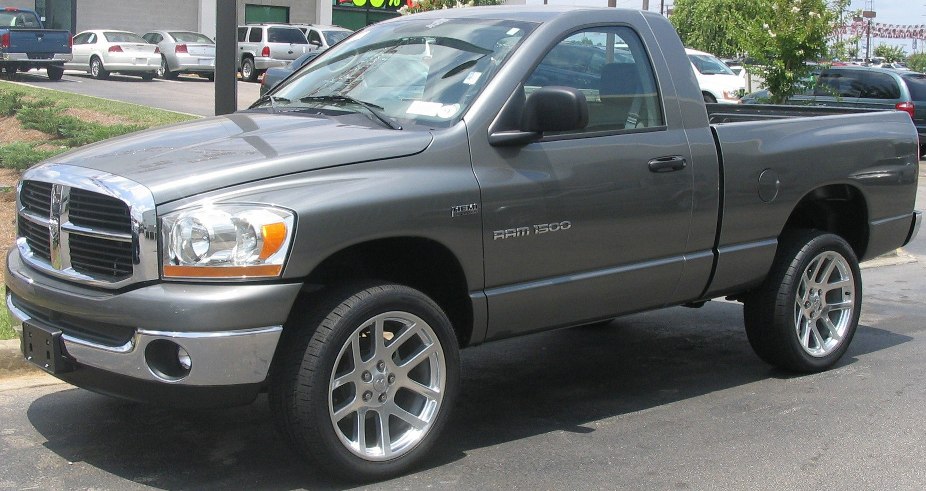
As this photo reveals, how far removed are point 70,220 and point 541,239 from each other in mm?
1933

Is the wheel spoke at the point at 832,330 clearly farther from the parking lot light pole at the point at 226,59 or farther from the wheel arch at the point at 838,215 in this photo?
the parking lot light pole at the point at 226,59

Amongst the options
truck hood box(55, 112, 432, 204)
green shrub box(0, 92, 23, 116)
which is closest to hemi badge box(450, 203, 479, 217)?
truck hood box(55, 112, 432, 204)

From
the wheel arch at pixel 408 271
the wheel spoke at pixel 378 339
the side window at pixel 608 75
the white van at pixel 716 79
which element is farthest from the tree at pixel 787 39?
the wheel spoke at pixel 378 339

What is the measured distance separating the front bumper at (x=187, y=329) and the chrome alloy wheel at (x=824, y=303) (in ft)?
10.5

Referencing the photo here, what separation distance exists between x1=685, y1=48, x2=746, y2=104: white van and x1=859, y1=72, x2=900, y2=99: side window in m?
4.58

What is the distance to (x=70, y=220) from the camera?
4.42m

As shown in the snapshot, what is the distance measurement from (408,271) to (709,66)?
2383 cm

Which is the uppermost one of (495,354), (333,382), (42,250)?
(42,250)

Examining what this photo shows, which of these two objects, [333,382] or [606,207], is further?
[606,207]

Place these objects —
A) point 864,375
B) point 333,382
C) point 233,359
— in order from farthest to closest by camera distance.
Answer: point 864,375, point 333,382, point 233,359

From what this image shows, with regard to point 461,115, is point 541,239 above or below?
below

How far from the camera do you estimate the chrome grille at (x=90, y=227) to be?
13.4ft

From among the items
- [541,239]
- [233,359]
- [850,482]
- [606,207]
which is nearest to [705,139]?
[606,207]

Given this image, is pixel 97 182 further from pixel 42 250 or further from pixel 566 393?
pixel 566 393
